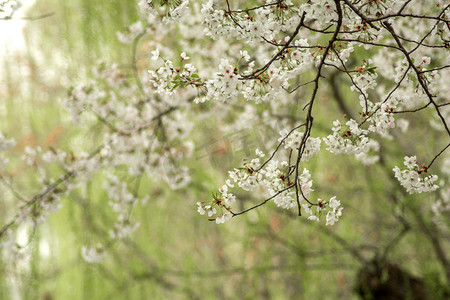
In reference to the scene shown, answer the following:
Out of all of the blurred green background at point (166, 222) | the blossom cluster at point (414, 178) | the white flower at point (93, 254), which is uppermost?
the blurred green background at point (166, 222)

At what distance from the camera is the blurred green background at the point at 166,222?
280cm

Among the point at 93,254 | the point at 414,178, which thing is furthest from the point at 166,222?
the point at 414,178

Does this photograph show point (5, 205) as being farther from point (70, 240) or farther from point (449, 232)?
point (449, 232)

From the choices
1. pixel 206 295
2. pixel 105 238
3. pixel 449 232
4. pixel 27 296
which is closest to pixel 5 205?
pixel 105 238

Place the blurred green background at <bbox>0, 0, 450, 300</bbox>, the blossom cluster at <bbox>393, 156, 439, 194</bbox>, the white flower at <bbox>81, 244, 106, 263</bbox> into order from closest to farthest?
the blossom cluster at <bbox>393, 156, 439, 194</bbox> < the white flower at <bbox>81, 244, 106, 263</bbox> < the blurred green background at <bbox>0, 0, 450, 300</bbox>

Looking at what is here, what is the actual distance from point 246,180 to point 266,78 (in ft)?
1.16

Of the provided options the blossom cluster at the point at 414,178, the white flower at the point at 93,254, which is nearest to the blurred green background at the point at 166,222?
the white flower at the point at 93,254

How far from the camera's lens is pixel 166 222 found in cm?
476

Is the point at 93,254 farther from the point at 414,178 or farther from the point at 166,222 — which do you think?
the point at 166,222

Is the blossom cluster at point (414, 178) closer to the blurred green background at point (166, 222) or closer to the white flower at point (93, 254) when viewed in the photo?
the blurred green background at point (166, 222)

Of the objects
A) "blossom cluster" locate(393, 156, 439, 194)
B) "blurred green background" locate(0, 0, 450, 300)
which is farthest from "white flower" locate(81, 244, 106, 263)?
"blossom cluster" locate(393, 156, 439, 194)

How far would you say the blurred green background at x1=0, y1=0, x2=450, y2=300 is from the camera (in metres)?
2.80

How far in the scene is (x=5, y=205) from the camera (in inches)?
163

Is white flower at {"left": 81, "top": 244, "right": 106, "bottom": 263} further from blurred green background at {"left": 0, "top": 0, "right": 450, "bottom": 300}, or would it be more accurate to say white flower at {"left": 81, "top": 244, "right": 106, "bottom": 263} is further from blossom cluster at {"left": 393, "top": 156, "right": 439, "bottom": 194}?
blossom cluster at {"left": 393, "top": 156, "right": 439, "bottom": 194}
